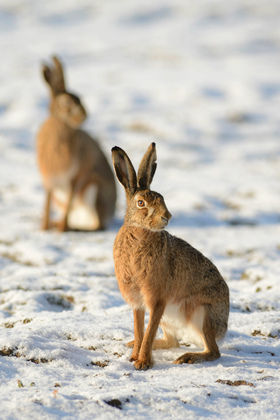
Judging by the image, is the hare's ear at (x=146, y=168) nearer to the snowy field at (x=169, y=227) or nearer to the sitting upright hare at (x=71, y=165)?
the snowy field at (x=169, y=227)

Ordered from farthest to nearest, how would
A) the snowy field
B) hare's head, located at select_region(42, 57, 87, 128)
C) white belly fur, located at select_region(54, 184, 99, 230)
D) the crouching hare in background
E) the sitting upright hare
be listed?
white belly fur, located at select_region(54, 184, 99, 230) → the sitting upright hare → hare's head, located at select_region(42, 57, 87, 128) → the crouching hare in background → the snowy field

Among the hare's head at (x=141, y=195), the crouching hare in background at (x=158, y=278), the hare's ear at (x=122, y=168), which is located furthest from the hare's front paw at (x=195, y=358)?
the hare's ear at (x=122, y=168)

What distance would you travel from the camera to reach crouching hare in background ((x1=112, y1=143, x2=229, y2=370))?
403cm

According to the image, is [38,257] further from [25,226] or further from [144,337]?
[144,337]

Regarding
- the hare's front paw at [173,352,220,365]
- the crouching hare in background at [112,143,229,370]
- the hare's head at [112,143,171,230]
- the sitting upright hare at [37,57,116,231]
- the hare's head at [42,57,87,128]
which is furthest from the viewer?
the sitting upright hare at [37,57,116,231]

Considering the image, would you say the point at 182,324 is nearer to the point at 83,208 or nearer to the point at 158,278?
the point at 158,278

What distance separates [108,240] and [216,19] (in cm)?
2793

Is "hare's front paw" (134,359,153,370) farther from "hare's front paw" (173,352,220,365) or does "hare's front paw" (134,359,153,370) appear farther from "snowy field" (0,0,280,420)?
"hare's front paw" (173,352,220,365)

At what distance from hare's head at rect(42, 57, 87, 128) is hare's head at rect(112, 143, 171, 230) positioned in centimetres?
483

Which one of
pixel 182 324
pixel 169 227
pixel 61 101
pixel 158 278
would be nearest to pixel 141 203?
pixel 158 278

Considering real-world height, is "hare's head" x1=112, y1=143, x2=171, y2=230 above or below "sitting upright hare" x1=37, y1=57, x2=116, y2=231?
below

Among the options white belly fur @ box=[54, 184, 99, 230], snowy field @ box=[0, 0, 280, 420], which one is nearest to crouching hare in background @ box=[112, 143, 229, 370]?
snowy field @ box=[0, 0, 280, 420]

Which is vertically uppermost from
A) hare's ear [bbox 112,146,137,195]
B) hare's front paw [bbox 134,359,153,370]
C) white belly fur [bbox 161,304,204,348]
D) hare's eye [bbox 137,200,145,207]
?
hare's ear [bbox 112,146,137,195]

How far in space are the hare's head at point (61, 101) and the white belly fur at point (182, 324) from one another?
5122 mm
